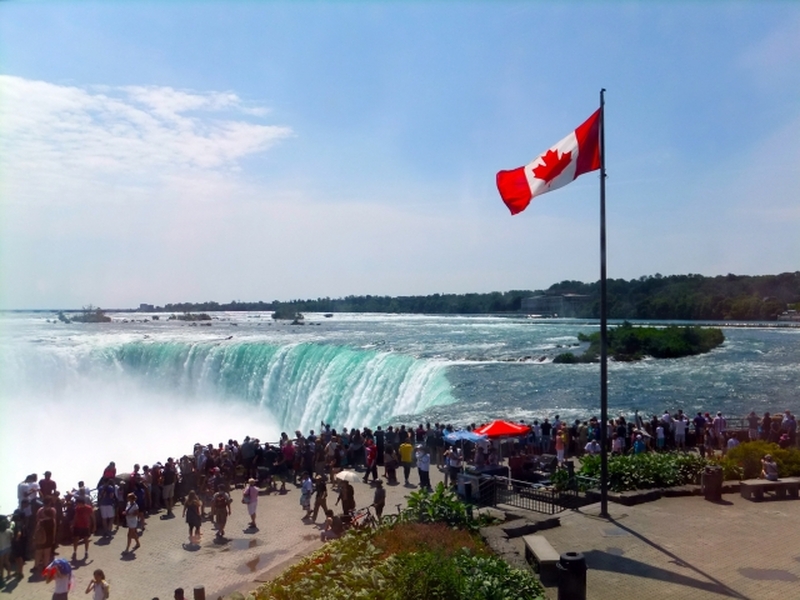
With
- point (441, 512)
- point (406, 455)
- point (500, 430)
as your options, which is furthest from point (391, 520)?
point (406, 455)

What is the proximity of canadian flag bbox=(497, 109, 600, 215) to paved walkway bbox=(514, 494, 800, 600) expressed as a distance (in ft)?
16.1

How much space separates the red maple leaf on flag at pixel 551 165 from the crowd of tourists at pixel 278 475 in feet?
20.0

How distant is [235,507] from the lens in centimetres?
1361

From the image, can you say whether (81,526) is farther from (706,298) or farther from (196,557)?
(706,298)

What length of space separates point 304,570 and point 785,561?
6.03 metres

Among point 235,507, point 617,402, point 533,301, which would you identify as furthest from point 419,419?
point 533,301

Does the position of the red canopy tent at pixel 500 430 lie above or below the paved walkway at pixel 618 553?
above

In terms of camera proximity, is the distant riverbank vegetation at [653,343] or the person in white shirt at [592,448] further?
the distant riverbank vegetation at [653,343]

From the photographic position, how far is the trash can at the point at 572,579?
6793mm

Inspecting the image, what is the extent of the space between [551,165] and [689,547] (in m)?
5.59

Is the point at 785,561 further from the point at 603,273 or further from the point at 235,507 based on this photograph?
the point at 235,507

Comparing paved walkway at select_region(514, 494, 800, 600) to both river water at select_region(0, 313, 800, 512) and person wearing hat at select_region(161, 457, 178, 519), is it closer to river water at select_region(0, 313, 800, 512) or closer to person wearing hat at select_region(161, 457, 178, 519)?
person wearing hat at select_region(161, 457, 178, 519)

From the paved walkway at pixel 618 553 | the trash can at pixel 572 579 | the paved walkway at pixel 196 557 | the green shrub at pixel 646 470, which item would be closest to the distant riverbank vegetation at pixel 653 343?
the green shrub at pixel 646 470

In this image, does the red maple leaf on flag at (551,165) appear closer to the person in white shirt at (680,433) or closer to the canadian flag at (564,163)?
the canadian flag at (564,163)
